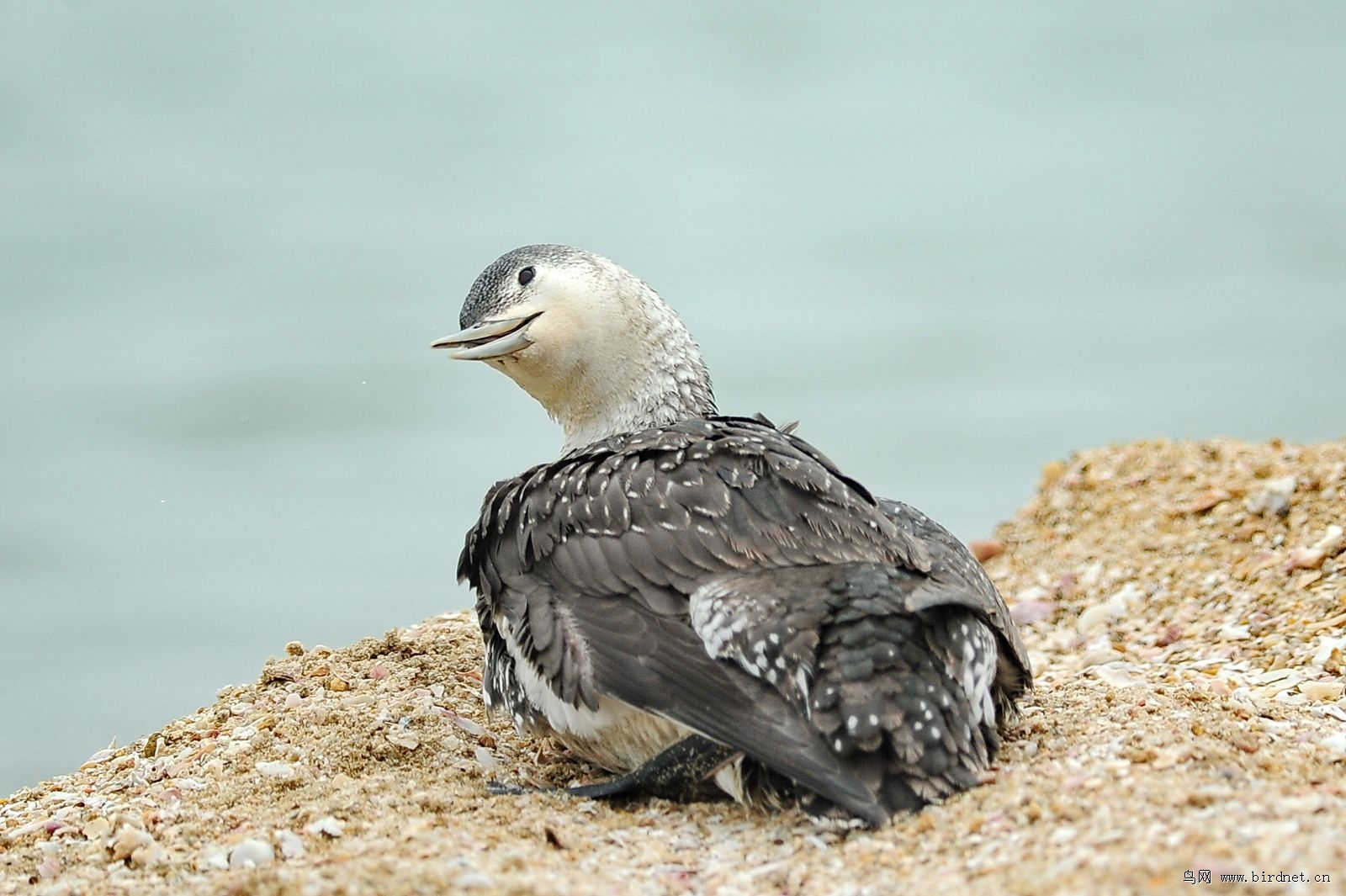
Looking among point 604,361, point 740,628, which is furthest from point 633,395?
point 740,628

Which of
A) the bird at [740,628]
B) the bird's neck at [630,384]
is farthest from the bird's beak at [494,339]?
the bird at [740,628]

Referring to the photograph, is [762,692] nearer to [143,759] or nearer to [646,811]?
[646,811]

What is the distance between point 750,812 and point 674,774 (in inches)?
10.7

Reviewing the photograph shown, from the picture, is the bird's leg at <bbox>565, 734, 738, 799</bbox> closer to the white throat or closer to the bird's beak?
the white throat

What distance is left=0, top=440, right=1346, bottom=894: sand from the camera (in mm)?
3684

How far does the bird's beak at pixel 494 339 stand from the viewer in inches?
237

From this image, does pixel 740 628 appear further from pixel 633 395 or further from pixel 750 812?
pixel 633 395

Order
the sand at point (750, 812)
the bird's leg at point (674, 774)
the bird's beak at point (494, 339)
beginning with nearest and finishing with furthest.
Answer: the sand at point (750, 812) < the bird's leg at point (674, 774) < the bird's beak at point (494, 339)

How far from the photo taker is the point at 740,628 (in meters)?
4.46

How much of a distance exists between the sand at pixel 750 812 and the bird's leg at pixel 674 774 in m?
0.06

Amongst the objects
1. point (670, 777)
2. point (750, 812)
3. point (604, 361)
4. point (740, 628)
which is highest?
point (604, 361)

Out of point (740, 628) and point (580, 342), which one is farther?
point (580, 342)


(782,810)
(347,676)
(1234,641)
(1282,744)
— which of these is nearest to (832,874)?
(782,810)

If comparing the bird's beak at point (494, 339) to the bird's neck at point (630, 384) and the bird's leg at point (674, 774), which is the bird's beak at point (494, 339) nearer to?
the bird's neck at point (630, 384)
